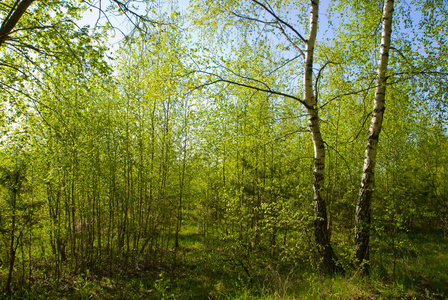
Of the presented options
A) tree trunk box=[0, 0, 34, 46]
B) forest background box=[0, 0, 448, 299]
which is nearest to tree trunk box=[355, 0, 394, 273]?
forest background box=[0, 0, 448, 299]

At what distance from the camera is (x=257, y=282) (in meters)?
5.68

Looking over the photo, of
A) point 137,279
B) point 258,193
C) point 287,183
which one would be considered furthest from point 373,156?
point 137,279

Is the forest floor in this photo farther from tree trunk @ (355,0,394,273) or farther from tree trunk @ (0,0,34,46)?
tree trunk @ (0,0,34,46)

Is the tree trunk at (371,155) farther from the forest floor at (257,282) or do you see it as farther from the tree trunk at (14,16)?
the tree trunk at (14,16)

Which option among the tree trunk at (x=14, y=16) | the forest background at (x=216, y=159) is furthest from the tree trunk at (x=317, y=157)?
the tree trunk at (x=14, y=16)

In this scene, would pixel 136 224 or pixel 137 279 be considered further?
pixel 136 224

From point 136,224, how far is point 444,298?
285 inches

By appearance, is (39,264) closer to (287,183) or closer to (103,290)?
(103,290)

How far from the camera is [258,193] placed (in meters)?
7.74

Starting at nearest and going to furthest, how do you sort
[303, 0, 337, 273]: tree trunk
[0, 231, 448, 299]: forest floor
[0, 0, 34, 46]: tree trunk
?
[0, 0, 34, 46]: tree trunk < [0, 231, 448, 299]: forest floor < [303, 0, 337, 273]: tree trunk

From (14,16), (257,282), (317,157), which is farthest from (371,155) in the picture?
(14,16)

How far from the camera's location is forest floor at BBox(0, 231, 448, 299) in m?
3.75

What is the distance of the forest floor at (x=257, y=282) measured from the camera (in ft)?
12.3

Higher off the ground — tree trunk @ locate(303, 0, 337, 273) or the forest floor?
tree trunk @ locate(303, 0, 337, 273)
